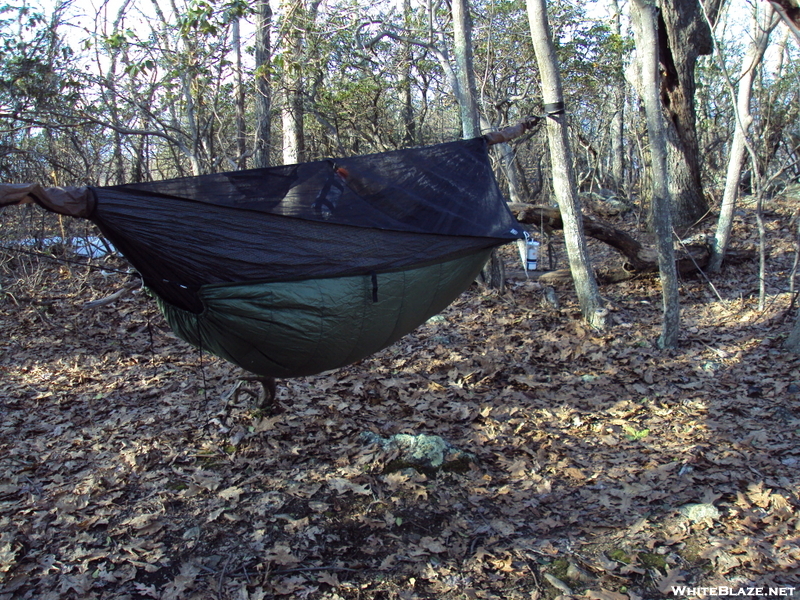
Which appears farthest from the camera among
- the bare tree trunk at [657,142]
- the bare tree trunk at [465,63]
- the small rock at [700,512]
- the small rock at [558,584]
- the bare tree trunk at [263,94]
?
the bare tree trunk at [263,94]

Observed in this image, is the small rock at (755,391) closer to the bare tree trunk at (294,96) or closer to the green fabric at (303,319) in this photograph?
the green fabric at (303,319)

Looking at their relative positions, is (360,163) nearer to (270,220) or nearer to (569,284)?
(270,220)

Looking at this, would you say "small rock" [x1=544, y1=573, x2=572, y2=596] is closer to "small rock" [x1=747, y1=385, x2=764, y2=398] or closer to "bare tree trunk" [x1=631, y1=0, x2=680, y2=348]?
"small rock" [x1=747, y1=385, x2=764, y2=398]

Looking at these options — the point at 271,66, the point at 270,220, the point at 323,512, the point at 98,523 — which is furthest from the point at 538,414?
the point at 271,66

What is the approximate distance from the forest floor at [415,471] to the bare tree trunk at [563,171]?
33 cm

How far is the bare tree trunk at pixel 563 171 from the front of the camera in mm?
5453

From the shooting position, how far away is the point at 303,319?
9.31 ft

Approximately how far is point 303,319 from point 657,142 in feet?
13.2

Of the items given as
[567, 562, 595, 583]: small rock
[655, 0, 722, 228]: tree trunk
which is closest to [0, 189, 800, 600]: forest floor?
[567, 562, 595, 583]: small rock

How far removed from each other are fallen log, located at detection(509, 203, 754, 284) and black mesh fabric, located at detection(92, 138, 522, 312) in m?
3.43

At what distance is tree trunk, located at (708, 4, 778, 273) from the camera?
236 inches

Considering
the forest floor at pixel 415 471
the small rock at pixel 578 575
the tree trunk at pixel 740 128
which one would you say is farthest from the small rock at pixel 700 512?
the tree trunk at pixel 740 128

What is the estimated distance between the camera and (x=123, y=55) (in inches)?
293

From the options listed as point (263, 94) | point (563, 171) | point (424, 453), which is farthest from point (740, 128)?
point (263, 94)
